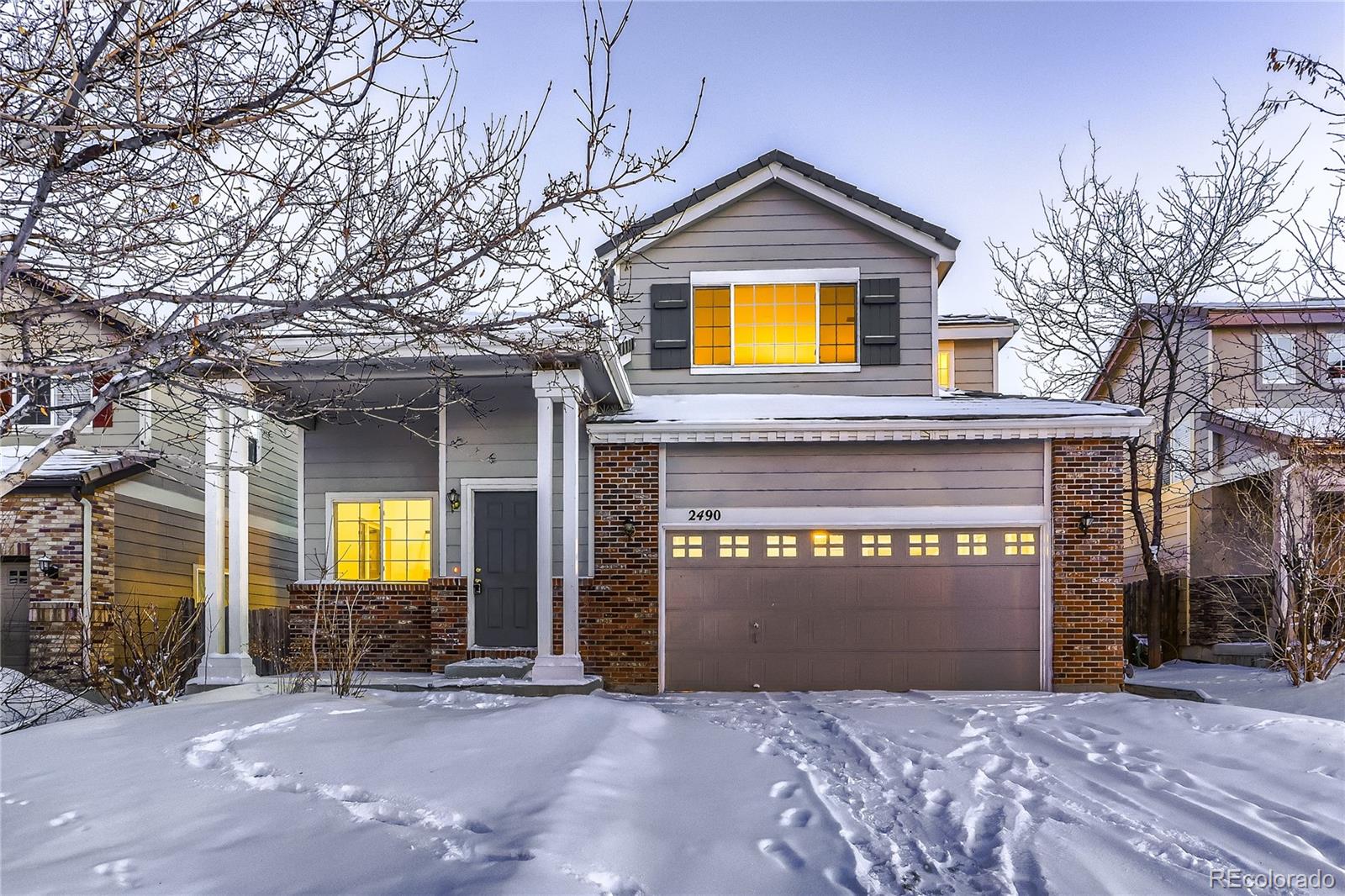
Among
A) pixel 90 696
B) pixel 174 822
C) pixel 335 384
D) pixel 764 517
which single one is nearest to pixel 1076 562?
pixel 764 517

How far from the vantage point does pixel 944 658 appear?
34.1ft

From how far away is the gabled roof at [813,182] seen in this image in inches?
466

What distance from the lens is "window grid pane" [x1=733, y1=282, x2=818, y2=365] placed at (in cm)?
1206

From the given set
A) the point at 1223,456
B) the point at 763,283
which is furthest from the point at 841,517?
the point at 1223,456

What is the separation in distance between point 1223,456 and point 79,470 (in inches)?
661

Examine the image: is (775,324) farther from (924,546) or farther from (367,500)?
(367,500)

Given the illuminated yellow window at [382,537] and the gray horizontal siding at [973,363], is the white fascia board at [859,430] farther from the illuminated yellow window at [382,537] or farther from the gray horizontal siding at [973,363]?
the gray horizontal siding at [973,363]

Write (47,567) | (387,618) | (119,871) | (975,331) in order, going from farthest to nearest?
(975,331) < (47,567) < (387,618) < (119,871)

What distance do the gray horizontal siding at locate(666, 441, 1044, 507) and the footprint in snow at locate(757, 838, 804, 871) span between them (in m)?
6.44

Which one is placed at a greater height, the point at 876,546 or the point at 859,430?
the point at 859,430

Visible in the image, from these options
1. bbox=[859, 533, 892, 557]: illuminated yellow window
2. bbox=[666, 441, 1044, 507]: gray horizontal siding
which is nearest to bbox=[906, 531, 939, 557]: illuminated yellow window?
bbox=[859, 533, 892, 557]: illuminated yellow window

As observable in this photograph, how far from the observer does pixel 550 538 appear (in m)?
9.22

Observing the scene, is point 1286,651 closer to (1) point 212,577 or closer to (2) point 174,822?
(2) point 174,822

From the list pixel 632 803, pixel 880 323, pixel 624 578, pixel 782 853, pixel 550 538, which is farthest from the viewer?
pixel 880 323
